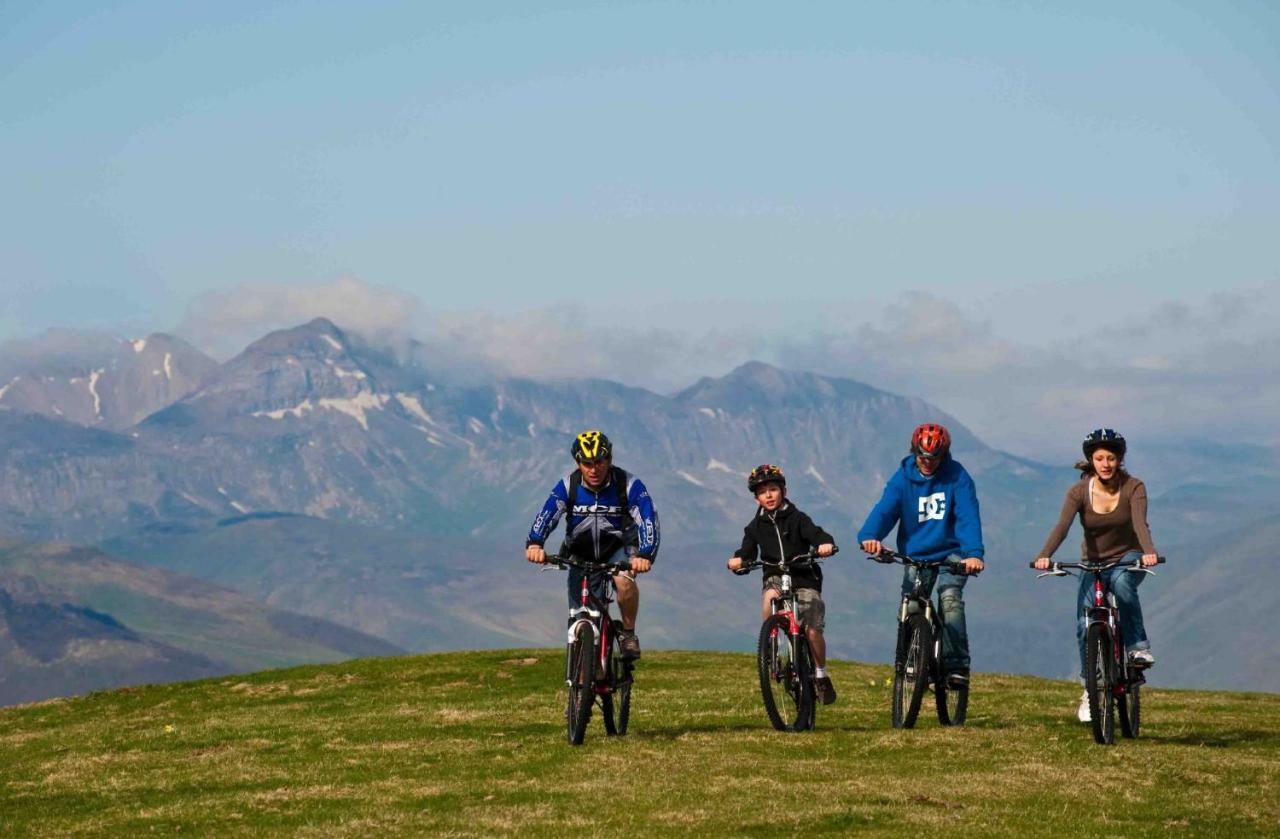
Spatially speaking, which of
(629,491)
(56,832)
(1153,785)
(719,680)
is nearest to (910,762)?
(1153,785)

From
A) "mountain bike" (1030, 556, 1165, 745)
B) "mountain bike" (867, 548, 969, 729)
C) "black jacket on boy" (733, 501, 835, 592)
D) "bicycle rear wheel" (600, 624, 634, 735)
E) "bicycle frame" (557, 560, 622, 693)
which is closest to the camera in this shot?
"mountain bike" (1030, 556, 1165, 745)

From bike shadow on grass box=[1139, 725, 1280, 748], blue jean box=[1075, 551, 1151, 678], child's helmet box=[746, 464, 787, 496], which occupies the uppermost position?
child's helmet box=[746, 464, 787, 496]

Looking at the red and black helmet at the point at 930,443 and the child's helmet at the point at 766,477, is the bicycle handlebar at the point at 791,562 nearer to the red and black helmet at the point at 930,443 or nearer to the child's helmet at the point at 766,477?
the child's helmet at the point at 766,477

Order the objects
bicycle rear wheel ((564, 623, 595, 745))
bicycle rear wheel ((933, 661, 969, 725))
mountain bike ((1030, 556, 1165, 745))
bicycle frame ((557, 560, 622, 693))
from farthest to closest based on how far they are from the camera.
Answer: bicycle rear wheel ((933, 661, 969, 725)), bicycle frame ((557, 560, 622, 693)), bicycle rear wheel ((564, 623, 595, 745)), mountain bike ((1030, 556, 1165, 745))

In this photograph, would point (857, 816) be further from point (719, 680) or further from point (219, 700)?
point (219, 700)

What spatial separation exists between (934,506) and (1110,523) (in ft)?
7.30

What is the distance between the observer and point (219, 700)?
37438 millimetres

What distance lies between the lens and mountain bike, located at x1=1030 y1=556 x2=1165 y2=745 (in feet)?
69.0

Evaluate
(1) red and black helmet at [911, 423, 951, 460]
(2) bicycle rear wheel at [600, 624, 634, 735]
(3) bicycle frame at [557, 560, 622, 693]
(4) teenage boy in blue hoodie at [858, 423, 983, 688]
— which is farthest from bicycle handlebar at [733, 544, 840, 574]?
(2) bicycle rear wheel at [600, 624, 634, 735]

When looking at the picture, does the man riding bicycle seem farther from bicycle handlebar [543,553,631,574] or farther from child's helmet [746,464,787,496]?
child's helmet [746,464,787,496]

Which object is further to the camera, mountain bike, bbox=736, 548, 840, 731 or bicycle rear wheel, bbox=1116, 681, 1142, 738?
mountain bike, bbox=736, 548, 840, 731

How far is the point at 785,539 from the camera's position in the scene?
2219cm

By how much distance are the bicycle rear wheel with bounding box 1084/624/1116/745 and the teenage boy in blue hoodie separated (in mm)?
1631

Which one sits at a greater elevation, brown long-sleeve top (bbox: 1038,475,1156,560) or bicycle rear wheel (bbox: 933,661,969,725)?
brown long-sleeve top (bbox: 1038,475,1156,560)
